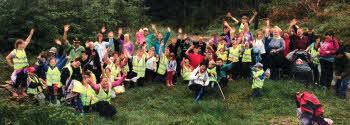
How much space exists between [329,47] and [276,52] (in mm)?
1663

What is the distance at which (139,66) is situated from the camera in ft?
40.1

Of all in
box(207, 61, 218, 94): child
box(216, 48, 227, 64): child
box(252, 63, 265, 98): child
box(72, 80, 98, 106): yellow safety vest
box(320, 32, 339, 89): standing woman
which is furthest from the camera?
box(216, 48, 227, 64): child

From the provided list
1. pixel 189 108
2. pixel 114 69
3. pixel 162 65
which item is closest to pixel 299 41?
pixel 162 65

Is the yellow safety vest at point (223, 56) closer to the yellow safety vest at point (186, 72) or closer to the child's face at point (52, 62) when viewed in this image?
the yellow safety vest at point (186, 72)

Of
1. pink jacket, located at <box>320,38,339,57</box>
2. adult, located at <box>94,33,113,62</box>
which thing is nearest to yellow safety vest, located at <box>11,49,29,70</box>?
adult, located at <box>94,33,113,62</box>

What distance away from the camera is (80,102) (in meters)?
9.48

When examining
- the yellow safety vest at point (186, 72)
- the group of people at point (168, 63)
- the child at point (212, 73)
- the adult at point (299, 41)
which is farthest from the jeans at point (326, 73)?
the yellow safety vest at point (186, 72)

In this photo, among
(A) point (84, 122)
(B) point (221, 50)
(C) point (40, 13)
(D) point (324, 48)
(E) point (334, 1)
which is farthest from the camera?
(E) point (334, 1)

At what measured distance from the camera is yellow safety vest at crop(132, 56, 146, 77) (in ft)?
40.0

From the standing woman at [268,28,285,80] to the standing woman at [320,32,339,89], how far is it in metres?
1.30

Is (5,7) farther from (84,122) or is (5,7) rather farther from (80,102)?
(84,122)

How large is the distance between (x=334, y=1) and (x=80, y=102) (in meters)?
17.9

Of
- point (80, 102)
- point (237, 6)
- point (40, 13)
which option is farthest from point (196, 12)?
point (80, 102)

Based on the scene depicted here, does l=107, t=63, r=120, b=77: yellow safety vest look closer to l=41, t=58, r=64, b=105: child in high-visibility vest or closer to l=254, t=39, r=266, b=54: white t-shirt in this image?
l=41, t=58, r=64, b=105: child in high-visibility vest
